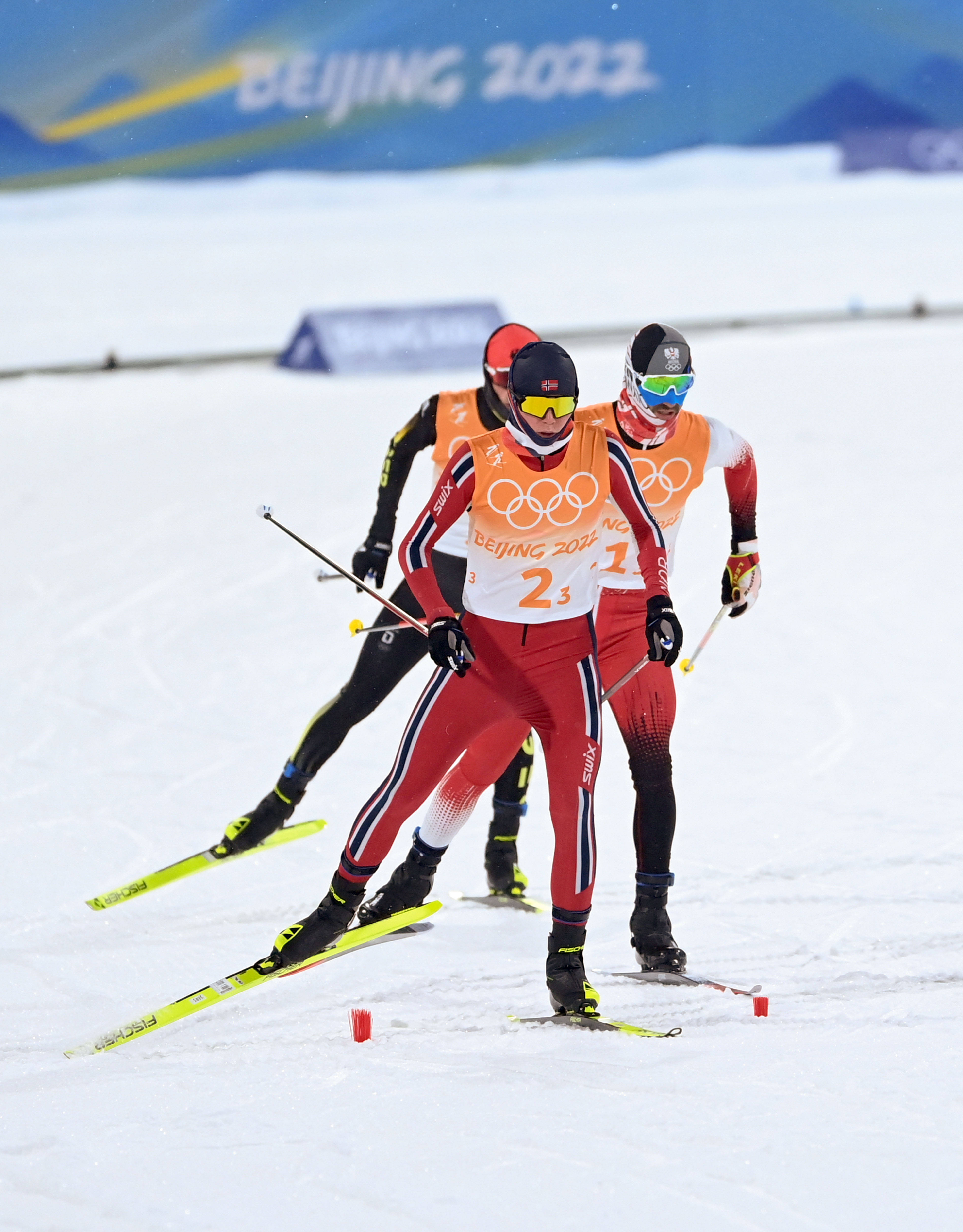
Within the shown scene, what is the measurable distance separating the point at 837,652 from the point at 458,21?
34.6 ft

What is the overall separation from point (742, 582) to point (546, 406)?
119 cm

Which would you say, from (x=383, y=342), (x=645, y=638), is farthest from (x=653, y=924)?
(x=383, y=342)

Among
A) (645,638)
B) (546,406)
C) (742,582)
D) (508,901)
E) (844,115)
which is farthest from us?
(844,115)

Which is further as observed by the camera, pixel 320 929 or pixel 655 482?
pixel 655 482

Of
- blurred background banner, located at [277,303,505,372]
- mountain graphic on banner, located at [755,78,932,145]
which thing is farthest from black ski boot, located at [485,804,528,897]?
mountain graphic on banner, located at [755,78,932,145]

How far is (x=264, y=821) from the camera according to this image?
5203mm

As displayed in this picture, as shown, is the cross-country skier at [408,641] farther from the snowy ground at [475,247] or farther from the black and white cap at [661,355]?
→ the snowy ground at [475,247]

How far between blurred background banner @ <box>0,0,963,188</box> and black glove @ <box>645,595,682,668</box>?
11.9 meters

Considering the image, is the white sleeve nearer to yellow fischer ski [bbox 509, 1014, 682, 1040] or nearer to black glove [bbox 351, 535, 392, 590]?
black glove [bbox 351, 535, 392, 590]

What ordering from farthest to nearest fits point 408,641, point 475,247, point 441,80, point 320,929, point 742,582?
point 475,247 → point 441,80 → point 408,641 → point 742,582 → point 320,929

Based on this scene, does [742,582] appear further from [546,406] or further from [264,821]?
[264,821]

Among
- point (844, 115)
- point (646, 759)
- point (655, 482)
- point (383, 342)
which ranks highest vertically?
point (844, 115)

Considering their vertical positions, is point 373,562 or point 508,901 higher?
point 373,562

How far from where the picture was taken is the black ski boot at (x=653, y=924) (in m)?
4.42
